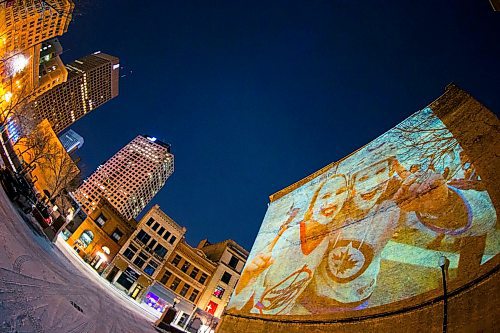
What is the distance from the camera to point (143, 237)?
41406mm

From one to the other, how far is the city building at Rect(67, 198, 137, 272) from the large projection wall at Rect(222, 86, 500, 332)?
36165 millimetres

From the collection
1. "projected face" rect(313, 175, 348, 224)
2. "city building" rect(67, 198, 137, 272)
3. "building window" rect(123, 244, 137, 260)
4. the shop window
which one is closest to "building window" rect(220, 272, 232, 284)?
the shop window

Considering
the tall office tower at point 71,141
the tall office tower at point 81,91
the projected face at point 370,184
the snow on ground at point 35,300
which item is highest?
the tall office tower at point 81,91

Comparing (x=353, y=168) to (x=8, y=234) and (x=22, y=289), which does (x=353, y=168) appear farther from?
(x=8, y=234)

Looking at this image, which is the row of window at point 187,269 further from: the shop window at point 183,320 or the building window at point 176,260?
the shop window at point 183,320

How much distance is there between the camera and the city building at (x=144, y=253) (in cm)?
3731

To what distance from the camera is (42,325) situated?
4066mm

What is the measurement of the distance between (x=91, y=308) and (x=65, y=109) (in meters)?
123

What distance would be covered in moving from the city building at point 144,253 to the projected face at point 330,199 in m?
36.2

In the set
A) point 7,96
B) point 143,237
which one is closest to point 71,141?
point 7,96

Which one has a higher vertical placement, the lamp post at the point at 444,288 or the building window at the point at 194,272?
the building window at the point at 194,272

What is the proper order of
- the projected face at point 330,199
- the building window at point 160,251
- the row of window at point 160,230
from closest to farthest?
the projected face at point 330,199
the building window at point 160,251
the row of window at point 160,230

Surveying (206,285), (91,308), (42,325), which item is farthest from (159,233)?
(42,325)

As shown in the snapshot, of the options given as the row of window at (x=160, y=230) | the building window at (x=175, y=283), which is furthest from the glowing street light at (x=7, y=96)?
the building window at (x=175, y=283)
